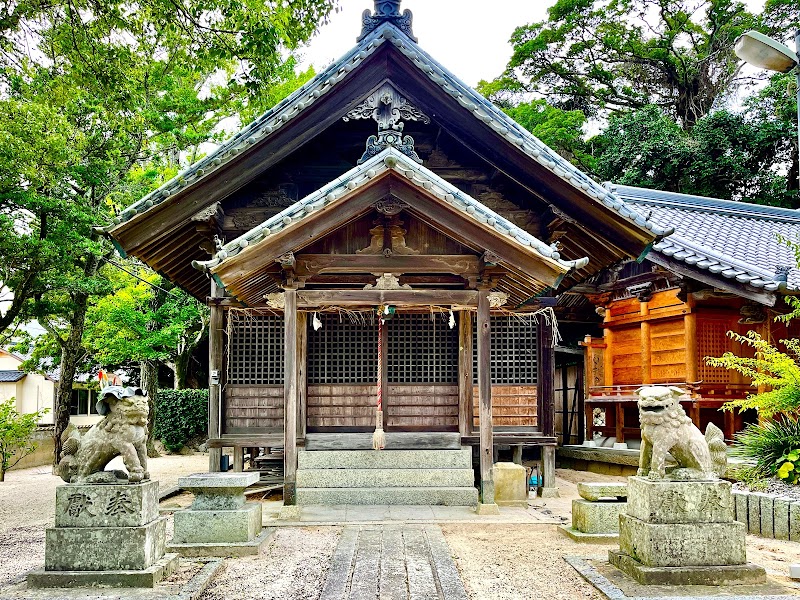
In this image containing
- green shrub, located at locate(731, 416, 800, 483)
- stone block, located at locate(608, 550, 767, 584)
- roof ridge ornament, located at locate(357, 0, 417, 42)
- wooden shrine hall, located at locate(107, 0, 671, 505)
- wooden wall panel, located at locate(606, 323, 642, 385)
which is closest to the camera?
stone block, located at locate(608, 550, 767, 584)

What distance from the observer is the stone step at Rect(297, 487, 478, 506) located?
36.0 ft

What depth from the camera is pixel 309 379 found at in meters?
12.6

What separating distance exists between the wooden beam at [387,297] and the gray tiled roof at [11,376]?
1113 inches

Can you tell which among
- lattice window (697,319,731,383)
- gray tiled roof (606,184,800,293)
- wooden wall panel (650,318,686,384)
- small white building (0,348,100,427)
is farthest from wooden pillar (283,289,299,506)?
small white building (0,348,100,427)

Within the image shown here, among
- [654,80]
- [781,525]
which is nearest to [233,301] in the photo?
[781,525]

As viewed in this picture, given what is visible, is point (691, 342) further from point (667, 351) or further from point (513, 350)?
point (513, 350)

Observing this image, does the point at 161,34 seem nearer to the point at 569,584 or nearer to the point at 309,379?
the point at 309,379

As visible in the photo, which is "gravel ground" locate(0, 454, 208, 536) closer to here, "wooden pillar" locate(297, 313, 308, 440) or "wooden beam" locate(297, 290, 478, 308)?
"wooden pillar" locate(297, 313, 308, 440)

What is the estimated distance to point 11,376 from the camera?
33312 mm

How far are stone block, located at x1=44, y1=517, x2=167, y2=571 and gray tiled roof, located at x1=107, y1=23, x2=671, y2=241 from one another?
5.98 m

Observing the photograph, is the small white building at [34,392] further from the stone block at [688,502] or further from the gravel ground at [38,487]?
the stone block at [688,502]

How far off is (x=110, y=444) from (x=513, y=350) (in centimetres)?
815

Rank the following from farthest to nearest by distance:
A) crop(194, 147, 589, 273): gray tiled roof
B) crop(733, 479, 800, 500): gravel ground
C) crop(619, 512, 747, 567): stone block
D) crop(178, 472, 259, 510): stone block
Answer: crop(194, 147, 589, 273): gray tiled roof < crop(733, 479, 800, 500): gravel ground < crop(178, 472, 259, 510): stone block < crop(619, 512, 747, 567): stone block

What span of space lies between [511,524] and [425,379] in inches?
146
